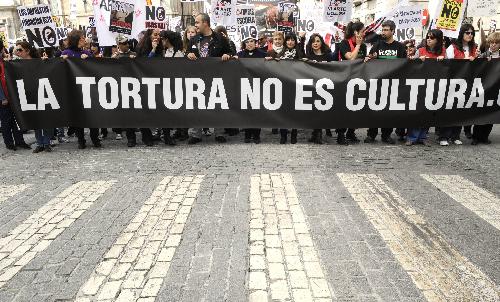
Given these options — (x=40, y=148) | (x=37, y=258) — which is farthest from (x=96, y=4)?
(x=37, y=258)

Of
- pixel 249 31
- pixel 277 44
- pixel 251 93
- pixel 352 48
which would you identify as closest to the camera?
pixel 251 93

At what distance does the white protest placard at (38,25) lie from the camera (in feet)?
28.8

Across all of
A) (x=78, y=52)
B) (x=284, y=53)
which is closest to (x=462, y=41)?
(x=284, y=53)

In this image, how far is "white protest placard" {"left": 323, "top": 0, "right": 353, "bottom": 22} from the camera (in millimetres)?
11508

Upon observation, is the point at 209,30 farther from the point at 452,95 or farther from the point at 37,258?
the point at 37,258

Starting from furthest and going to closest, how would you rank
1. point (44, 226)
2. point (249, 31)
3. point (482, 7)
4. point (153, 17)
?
point (249, 31), point (482, 7), point (153, 17), point (44, 226)

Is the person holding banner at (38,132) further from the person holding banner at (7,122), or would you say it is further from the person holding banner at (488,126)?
the person holding banner at (488,126)

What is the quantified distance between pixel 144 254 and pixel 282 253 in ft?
3.78

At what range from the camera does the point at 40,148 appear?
7867 mm

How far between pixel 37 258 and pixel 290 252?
6.88 ft

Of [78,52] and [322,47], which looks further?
[78,52]

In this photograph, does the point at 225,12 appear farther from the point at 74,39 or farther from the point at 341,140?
the point at 341,140

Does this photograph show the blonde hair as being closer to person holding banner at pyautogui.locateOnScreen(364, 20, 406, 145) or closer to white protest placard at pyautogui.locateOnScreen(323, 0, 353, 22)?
person holding banner at pyautogui.locateOnScreen(364, 20, 406, 145)

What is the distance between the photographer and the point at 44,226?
416 centimetres
